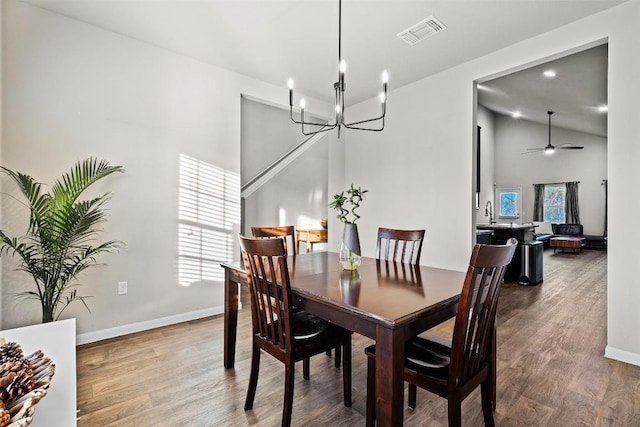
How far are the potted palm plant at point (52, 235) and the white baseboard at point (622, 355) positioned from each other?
3.99m

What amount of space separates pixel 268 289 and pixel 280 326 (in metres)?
0.20

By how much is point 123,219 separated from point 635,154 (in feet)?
13.6

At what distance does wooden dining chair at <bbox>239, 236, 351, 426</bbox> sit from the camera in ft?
5.17

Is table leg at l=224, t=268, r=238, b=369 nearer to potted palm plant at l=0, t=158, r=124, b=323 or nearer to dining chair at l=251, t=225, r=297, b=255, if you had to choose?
dining chair at l=251, t=225, r=297, b=255

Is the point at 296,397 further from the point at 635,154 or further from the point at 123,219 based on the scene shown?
the point at 635,154

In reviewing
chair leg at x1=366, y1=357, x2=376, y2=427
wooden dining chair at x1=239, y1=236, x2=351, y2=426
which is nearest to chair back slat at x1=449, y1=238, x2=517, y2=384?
chair leg at x1=366, y1=357, x2=376, y2=427

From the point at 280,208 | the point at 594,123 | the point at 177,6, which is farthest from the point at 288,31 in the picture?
the point at 594,123

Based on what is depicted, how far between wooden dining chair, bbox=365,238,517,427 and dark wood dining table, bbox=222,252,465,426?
131 mm

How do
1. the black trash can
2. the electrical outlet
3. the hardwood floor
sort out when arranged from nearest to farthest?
the hardwood floor → the electrical outlet → the black trash can

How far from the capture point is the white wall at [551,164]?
363 inches

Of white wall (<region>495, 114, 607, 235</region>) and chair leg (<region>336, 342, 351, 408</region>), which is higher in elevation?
white wall (<region>495, 114, 607, 235</region>)

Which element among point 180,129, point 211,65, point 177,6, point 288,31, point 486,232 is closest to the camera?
point 177,6

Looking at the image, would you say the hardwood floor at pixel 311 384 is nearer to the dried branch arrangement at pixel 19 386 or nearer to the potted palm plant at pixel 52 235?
the potted palm plant at pixel 52 235

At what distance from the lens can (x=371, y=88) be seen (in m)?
4.10
